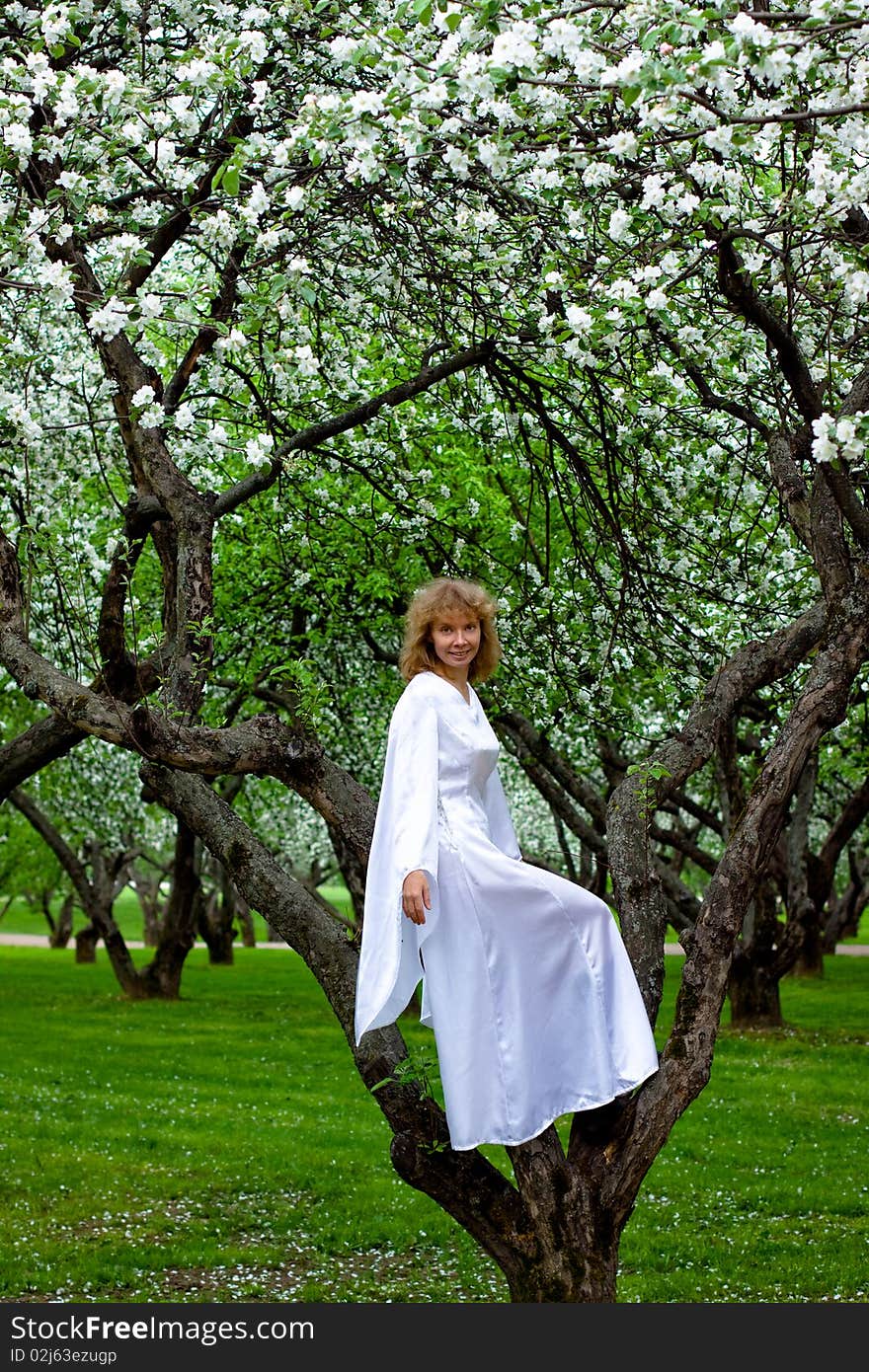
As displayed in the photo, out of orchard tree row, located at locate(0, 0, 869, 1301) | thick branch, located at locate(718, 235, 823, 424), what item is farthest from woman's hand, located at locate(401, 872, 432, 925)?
thick branch, located at locate(718, 235, 823, 424)

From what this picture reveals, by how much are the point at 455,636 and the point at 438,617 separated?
0.09 metres

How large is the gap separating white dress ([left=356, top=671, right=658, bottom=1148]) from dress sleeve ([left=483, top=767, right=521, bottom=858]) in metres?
0.26

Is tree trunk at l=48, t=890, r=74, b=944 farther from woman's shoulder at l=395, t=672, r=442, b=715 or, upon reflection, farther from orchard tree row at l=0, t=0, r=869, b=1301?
woman's shoulder at l=395, t=672, r=442, b=715

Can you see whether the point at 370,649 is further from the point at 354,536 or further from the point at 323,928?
the point at 323,928

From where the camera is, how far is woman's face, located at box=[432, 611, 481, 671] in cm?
527

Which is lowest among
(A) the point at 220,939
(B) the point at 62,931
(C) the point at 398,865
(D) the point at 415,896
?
(B) the point at 62,931

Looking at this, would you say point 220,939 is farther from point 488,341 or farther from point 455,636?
point 455,636

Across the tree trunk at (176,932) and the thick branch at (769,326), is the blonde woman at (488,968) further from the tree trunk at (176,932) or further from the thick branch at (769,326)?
the tree trunk at (176,932)

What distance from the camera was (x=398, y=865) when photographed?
16.0ft

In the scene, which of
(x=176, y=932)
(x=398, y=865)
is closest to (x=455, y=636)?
(x=398, y=865)

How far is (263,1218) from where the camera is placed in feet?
29.1

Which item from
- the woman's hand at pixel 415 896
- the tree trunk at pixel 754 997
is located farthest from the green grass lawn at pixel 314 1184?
the woman's hand at pixel 415 896
